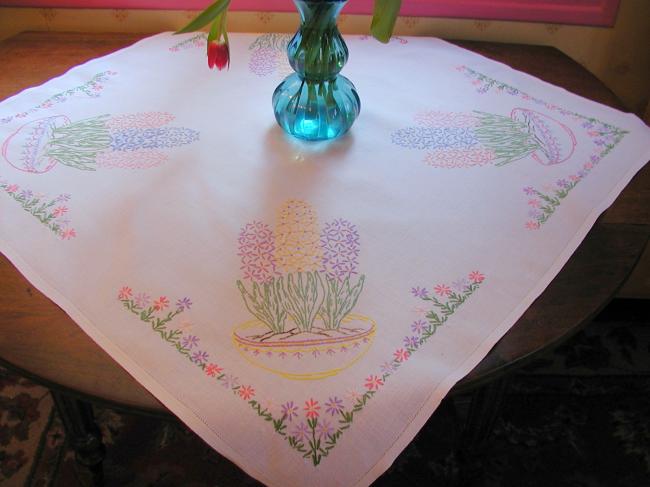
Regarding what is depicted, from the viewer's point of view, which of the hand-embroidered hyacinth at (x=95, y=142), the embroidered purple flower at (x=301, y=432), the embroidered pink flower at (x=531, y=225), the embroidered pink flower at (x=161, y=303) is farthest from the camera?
the hand-embroidered hyacinth at (x=95, y=142)

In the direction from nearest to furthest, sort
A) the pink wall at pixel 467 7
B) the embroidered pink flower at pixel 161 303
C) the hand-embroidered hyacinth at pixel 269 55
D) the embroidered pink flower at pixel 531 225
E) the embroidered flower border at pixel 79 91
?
the embroidered pink flower at pixel 161 303
the embroidered pink flower at pixel 531 225
the embroidered flower border at pixel 79 91
the hand-embroidered hyacinth at pixel 269 55
the pink wall at pixel 467 7

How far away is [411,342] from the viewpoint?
63cm

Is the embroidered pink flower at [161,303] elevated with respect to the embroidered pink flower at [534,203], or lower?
lower

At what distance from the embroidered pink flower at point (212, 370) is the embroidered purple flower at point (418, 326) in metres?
0.22

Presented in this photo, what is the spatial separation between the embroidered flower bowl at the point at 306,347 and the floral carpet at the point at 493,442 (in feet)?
2.23

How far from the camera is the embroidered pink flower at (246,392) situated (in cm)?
59

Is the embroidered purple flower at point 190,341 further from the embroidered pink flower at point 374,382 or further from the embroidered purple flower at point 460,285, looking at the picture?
the embroidered purple flower at point 460,285

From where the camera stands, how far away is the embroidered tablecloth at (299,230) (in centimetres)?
59

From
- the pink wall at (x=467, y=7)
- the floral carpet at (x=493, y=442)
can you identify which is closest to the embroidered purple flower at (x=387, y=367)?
the floral carpet at (x=493, y=442)

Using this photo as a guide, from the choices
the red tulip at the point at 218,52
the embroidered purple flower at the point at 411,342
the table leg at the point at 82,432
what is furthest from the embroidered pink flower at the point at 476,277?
the table leg at the point at 82,432

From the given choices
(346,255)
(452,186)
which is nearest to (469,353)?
(346,255)

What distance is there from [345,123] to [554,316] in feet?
1.47

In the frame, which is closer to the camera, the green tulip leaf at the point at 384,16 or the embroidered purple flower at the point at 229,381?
the embroidered purple flower at the point at 229,381

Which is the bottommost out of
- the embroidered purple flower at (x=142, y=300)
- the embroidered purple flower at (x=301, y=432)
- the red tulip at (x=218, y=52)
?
the embroidered purple flower at (x=301, y=432)
